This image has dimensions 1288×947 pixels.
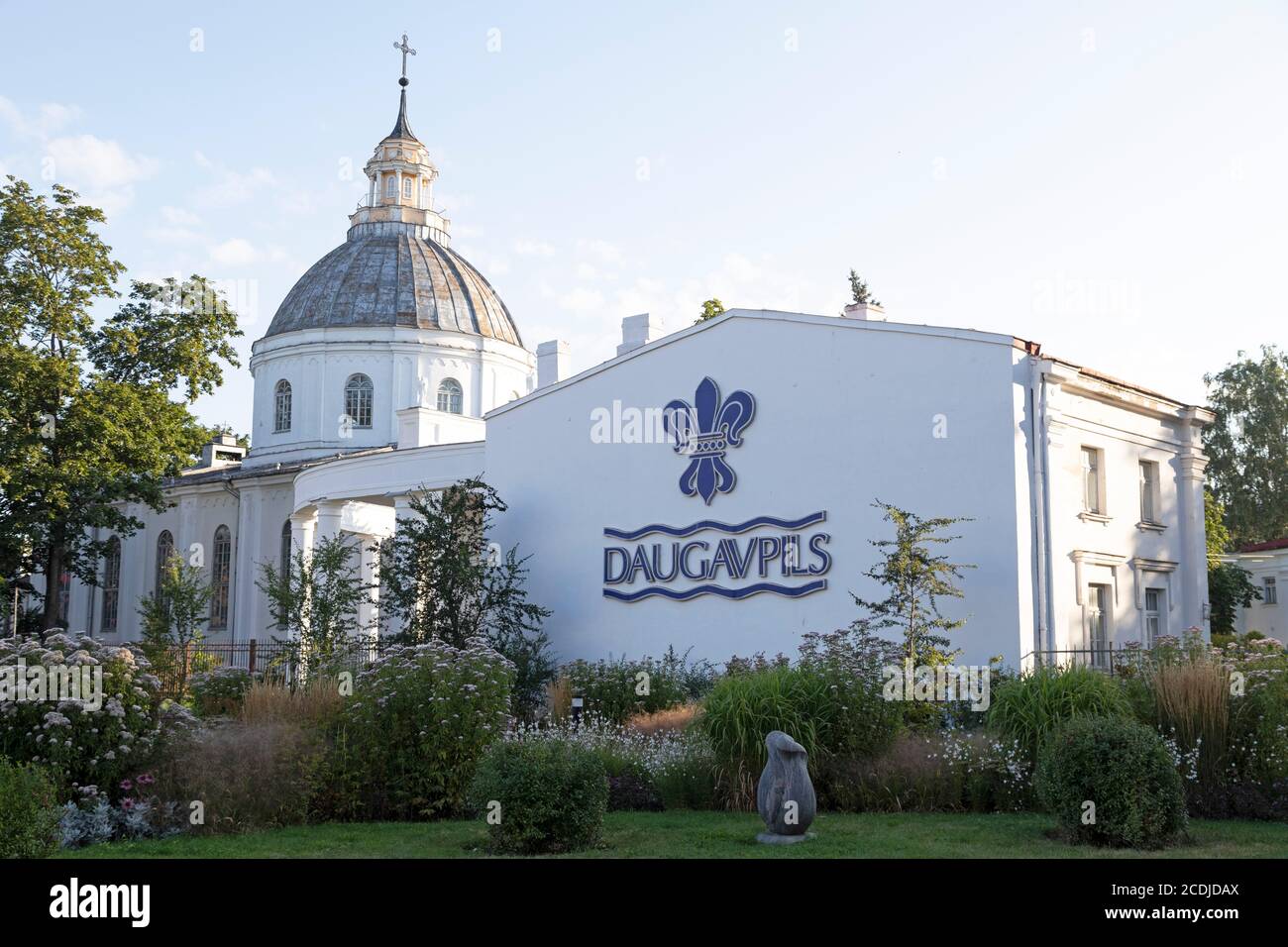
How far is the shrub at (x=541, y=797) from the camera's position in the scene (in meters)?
12.5

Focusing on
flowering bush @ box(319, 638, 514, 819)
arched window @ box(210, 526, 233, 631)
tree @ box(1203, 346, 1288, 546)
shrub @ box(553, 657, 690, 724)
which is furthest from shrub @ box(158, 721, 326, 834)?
tree @ box(1203, 346, 1288, 546)

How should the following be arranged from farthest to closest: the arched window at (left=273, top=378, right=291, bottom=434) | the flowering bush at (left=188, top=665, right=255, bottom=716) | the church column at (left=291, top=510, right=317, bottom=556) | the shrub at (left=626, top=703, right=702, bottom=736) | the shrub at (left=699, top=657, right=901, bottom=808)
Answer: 1. the arched window at (left=273, top=378, right=291, bottom=434)
2. the church column at (left=291, top=510, right=317, bottom=556)
3. the shrub at (left=626, top=703, right=702, bottom=736)
4. the flowering bush at (left=188, top=665, right=255, bottom=716)
5. the shrub at (left=699, top=657, right=901, bottom=808)

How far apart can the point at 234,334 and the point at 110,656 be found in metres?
31.5

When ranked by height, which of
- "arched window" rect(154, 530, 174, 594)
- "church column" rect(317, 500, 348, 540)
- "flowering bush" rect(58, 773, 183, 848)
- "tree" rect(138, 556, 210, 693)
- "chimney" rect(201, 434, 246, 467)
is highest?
"chimney" rect(201, 434, 246, 467)

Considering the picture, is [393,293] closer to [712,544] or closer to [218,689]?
[712,544]

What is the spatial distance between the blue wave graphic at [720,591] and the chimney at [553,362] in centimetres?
937

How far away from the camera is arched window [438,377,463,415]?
53.8 m

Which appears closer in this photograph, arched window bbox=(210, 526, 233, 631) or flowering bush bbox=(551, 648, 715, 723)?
flowering bush bbox=(551, 648, 715, 723)

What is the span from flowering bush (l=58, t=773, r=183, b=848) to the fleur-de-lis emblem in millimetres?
14763

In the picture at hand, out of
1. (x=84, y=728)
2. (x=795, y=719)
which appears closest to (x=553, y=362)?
(x=795, y=719)

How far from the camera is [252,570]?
5144 centimetres

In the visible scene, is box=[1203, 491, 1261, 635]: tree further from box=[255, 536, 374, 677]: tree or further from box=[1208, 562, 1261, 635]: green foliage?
box=[255, 536, 374, 677]: tree
